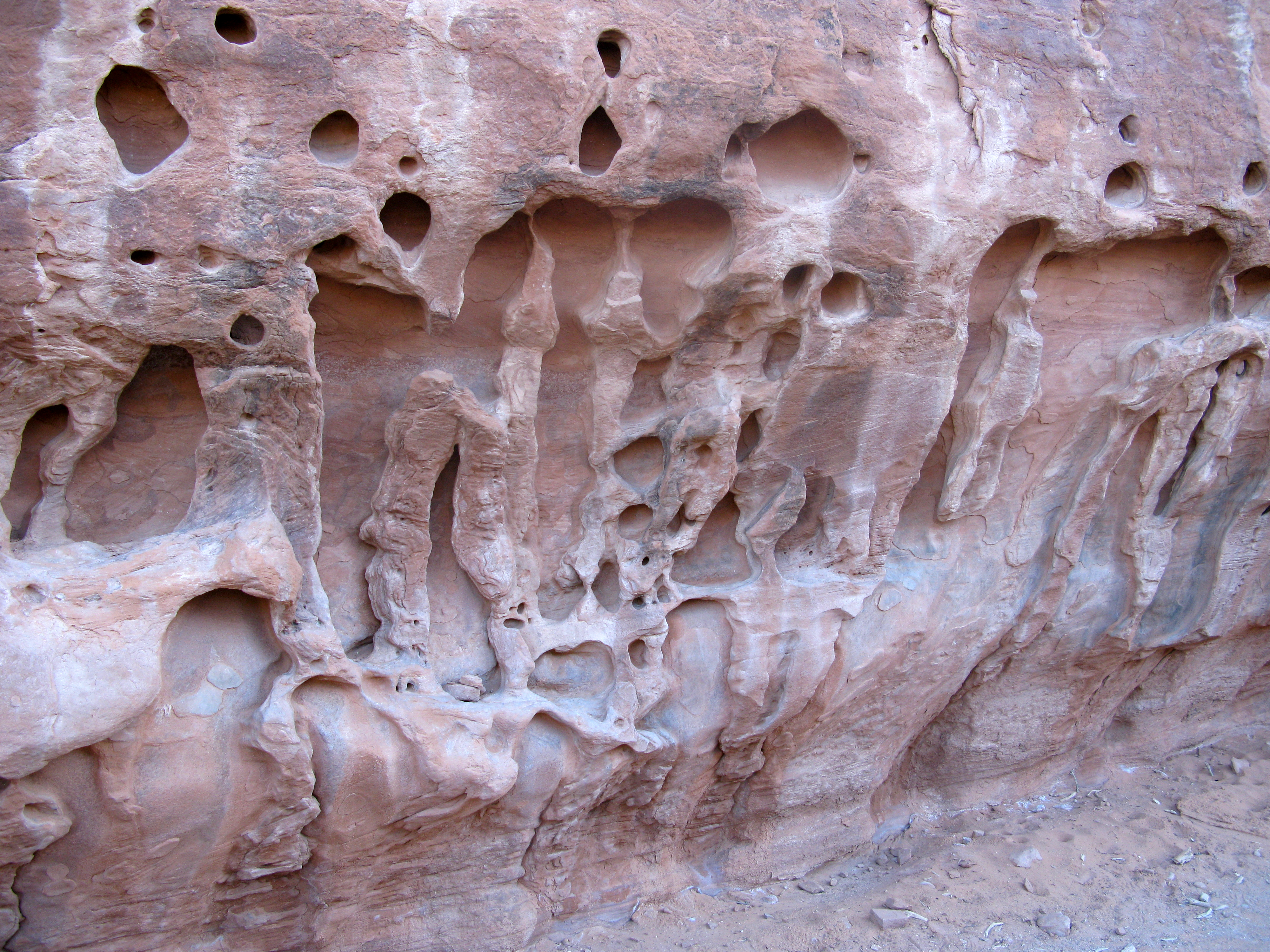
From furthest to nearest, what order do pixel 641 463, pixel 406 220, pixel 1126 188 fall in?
1. pixel 1126 188
2. pixel 641 463
3. pixel 406 220

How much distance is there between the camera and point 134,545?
2.41 meters

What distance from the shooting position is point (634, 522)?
10.2 ft

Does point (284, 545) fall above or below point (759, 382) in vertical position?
below

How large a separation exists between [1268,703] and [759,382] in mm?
3514

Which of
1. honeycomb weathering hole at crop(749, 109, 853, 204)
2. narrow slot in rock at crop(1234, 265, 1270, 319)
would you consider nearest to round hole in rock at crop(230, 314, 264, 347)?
honeycomb weathering hole at crop(749, 109, 853, 204)

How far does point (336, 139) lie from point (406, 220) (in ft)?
0.86

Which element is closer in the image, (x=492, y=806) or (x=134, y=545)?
(x=134, y=545)

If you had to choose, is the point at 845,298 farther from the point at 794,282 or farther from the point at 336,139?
the point at 336,139

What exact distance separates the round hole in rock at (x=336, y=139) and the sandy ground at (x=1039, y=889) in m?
2.54

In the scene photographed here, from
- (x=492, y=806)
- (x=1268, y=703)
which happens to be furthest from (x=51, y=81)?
(x=1268, y=703)

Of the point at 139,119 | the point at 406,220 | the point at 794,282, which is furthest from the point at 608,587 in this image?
the point at 139,119

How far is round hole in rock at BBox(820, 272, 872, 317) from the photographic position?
116 inches

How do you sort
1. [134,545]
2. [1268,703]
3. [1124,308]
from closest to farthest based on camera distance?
[134,545] < [1124,308] < [1268,703]

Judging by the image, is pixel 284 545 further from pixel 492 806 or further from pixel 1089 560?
pixel 1089 560
